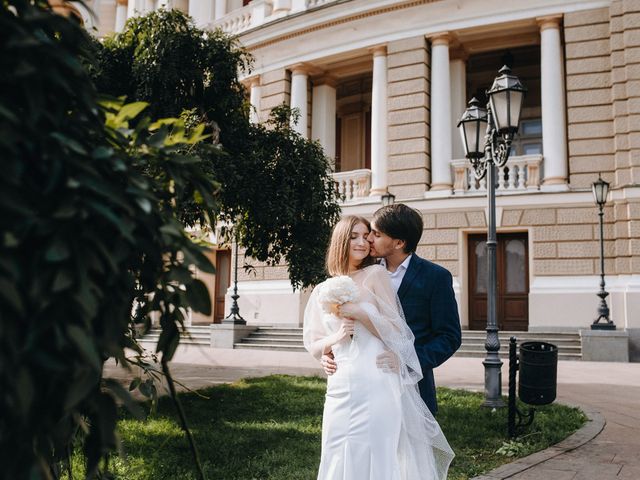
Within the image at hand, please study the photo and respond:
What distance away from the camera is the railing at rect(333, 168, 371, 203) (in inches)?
804

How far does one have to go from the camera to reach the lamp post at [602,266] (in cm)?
1495

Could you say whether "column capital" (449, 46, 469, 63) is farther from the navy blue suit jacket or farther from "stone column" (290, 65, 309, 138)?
the navy blue suit jacket

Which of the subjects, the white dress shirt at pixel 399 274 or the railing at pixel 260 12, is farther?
the railing at pixel 260 12

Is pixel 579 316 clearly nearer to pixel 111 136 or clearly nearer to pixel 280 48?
pixel 280 48

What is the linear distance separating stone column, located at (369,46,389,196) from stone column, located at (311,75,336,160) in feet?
8.53

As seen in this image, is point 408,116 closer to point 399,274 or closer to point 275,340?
point 275,340

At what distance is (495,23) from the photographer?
18922 millimetres

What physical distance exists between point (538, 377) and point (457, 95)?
15.3 metres

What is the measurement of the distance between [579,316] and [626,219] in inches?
115

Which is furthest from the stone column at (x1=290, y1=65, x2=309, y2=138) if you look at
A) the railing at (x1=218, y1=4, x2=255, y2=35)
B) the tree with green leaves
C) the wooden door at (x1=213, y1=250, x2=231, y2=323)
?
the tree with green leaves

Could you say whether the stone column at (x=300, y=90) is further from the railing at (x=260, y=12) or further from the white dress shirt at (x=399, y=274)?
the white dress shirt at (x=399, y=274)

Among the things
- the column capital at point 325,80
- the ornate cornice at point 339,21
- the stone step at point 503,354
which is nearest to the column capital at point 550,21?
the ornate cornice at point 339,21

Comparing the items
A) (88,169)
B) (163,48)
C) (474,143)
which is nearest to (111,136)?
(88,169)

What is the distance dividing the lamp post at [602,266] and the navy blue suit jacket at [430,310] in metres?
12.7
